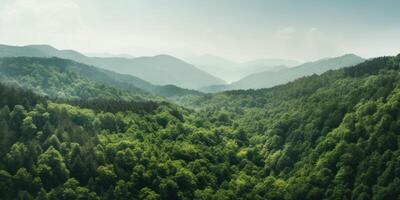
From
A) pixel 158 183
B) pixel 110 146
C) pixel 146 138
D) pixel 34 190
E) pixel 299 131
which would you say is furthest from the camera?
pixel 299 131

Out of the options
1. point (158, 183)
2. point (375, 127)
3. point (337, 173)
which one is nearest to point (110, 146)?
point (158, 183)

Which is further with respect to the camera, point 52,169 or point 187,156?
point 187,156

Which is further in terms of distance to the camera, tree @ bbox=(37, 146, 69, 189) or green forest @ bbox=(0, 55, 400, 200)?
green forest @ bbox=(0, 55, 400, 200)

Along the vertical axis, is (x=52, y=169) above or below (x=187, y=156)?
below

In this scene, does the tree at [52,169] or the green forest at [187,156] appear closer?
the tree at [52,169]

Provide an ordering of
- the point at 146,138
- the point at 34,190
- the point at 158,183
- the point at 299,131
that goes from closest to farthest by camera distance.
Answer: the point at 34,190, the point at 158,183, the point at 146,138, the point at 299,131

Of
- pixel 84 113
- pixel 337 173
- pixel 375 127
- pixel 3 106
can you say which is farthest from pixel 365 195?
pixel 3 106

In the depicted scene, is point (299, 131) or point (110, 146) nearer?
point (110, 146)

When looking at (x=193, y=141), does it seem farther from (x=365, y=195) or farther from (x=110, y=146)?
(x=365, y=195)

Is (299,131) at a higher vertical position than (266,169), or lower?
higher

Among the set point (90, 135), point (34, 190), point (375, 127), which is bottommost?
point (34, 190)
